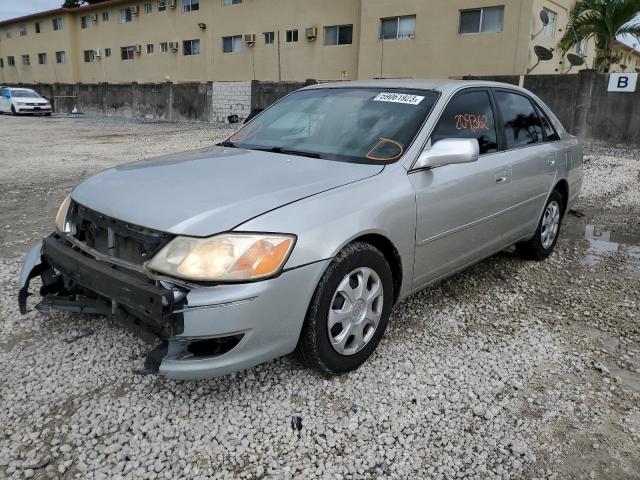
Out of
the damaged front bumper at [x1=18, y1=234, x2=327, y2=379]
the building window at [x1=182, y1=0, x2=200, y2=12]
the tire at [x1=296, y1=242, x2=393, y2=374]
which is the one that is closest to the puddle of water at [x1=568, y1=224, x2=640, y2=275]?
the tire at [x1=296, y1=242, x2=393, y2=374]

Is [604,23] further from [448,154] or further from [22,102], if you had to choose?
[22,102]

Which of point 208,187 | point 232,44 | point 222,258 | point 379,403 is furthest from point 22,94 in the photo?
point 379,403

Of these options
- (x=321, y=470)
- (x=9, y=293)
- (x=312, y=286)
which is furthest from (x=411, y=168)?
(x=9, y=293)

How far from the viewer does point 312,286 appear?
2408mm

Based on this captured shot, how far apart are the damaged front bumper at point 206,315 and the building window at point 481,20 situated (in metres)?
18.2

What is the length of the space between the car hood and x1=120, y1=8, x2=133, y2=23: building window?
1348 inches

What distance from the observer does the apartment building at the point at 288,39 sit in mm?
17953

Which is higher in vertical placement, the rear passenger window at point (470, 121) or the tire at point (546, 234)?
the rear passenger window at point (470, 121)

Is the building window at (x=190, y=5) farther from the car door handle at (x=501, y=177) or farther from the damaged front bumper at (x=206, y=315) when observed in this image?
the damaged front bumper at (x=206, y=315)

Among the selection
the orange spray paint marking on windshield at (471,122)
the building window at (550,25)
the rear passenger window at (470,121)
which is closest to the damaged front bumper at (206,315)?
the rear passenger window at (470,121)

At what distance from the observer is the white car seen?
2668 cm

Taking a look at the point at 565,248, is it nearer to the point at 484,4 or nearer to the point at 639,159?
the point at 639,159

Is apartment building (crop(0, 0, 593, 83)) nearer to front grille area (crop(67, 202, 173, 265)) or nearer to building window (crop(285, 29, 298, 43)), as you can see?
building window (crop(285, 29, 298, 43))

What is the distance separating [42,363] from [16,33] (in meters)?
48.0
